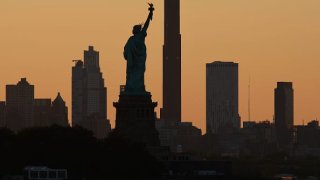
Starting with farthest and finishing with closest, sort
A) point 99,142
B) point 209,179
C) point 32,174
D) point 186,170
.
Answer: point 186,170 < point 99,142 < point 209,179 < point 32,174

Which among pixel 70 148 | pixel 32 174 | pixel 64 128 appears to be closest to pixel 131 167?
pixel 70 148

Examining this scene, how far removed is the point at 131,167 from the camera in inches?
6614

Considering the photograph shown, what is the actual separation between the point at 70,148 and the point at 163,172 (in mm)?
14462

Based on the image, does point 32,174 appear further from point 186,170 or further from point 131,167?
point 186,170

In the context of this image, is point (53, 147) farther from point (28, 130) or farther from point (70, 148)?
point (28, 130)

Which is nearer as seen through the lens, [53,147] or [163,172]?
[53,147]

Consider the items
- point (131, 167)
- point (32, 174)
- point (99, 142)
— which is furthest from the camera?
point (99, 142)

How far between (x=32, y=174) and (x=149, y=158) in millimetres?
35496

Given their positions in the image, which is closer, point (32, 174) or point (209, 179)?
point (32, 174)

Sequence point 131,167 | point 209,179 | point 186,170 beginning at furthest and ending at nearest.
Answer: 1. point 186,170
2. point 131,167
3. point 209,179

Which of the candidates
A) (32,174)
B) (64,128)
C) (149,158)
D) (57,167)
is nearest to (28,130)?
(64,128)

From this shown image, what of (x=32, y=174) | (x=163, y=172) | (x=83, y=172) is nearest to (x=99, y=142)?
(x=163, y=172)

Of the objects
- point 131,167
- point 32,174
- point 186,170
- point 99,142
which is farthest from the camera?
point 186,170

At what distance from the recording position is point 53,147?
554ft
